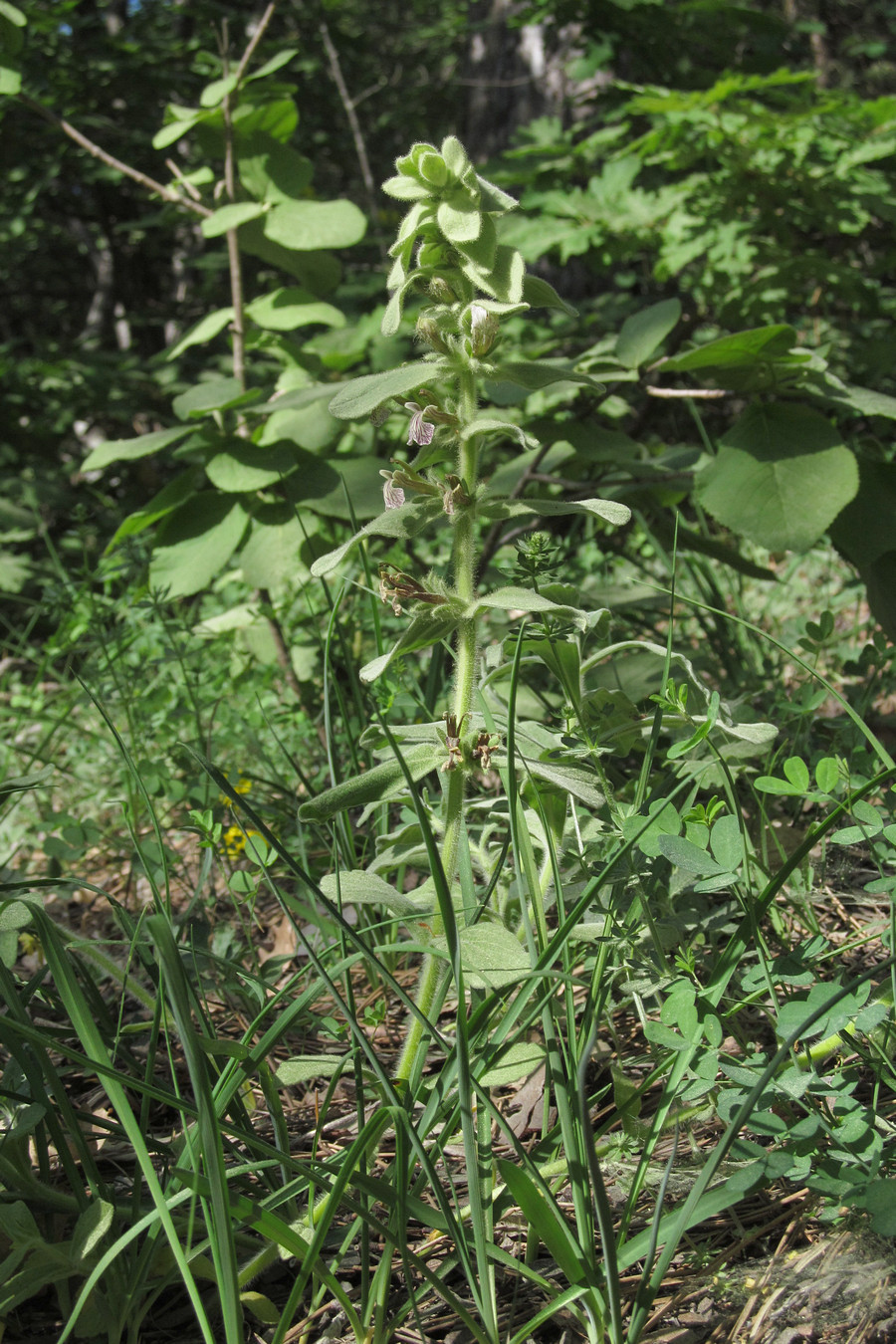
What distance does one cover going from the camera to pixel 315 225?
226cm

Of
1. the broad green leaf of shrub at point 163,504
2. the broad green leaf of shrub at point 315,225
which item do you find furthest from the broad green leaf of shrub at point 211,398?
the broad green leaf of shrub at point 315,225

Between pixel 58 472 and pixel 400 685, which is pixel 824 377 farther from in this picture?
pixel 58 472

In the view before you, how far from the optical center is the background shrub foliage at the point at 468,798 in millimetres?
931

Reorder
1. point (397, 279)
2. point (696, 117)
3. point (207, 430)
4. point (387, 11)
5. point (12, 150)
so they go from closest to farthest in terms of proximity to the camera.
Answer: point (397, 279), point (207, 430), point (696, 117), point (12, 150), point (387, 11)

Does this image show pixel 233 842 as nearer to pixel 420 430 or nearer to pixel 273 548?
pixel 273 548

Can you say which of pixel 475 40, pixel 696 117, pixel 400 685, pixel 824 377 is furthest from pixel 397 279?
pixel 475 40

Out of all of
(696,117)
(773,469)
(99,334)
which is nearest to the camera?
(773,469)

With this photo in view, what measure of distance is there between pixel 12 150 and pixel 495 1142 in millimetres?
6702

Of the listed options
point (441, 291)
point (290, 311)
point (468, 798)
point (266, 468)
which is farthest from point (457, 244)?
point (290, 311)

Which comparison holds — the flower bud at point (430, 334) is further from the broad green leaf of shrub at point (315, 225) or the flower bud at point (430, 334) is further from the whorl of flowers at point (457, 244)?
the broad green leaf of shrub at point (315, 225)

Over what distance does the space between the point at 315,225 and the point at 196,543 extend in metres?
0.80

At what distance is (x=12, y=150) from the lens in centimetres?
596

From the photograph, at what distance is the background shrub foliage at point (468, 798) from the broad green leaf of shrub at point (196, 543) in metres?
0.01

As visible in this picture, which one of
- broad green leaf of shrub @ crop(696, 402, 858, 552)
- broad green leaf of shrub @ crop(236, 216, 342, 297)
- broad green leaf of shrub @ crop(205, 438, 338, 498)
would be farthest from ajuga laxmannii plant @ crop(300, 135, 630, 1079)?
broad green leaf of shrub @ crop(236, 216, 342, 297)
